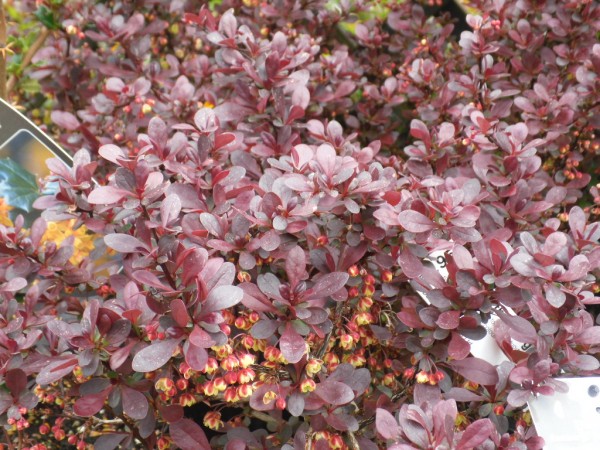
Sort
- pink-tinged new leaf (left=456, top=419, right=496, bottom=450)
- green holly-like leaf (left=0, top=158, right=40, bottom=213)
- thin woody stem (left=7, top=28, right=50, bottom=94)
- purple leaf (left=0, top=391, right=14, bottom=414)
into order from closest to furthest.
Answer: pink-tinged new leaf (left=456, top=419, right=496, bottom=450)
purple leaf (left=0, top=391, right=14, bottom=414)
green holly-like leaf (left=0, top=158, right=40, bottom=213)
thin woody stem (left=7, top=28, right=50, bottom=94)

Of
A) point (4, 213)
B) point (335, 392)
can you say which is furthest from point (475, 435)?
point (4, 213)

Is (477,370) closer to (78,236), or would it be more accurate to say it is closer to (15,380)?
(15,380)

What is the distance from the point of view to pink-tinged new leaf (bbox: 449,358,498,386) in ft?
3.43

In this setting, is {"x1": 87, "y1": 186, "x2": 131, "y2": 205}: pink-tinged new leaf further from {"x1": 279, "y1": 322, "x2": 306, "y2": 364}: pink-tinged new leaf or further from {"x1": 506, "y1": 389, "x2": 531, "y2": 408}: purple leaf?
{"x1": 506, "y1": 389, "x2": 531, "y2": 408}: purple leaf

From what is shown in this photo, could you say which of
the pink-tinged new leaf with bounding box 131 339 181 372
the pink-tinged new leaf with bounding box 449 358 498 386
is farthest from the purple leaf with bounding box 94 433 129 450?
the pink-tinged new leaf with bounding box 449 358 498 386

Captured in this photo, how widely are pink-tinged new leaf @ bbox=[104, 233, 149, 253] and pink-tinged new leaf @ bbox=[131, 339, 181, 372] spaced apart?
16 cm

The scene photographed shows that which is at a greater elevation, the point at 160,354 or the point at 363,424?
the point at 160,354

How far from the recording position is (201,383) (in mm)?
1100

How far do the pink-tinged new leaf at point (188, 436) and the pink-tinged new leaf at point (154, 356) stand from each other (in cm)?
24

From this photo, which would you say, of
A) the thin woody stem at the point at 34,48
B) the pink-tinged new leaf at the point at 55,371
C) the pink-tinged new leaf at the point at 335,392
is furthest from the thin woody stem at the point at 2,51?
the pink-tinged new leaf at the point at 335,392

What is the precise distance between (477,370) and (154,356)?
52 centimetres

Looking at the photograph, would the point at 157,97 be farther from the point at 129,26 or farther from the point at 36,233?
the point at 36,233

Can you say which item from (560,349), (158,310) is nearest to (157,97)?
(158,310)

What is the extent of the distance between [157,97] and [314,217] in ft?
3.02
